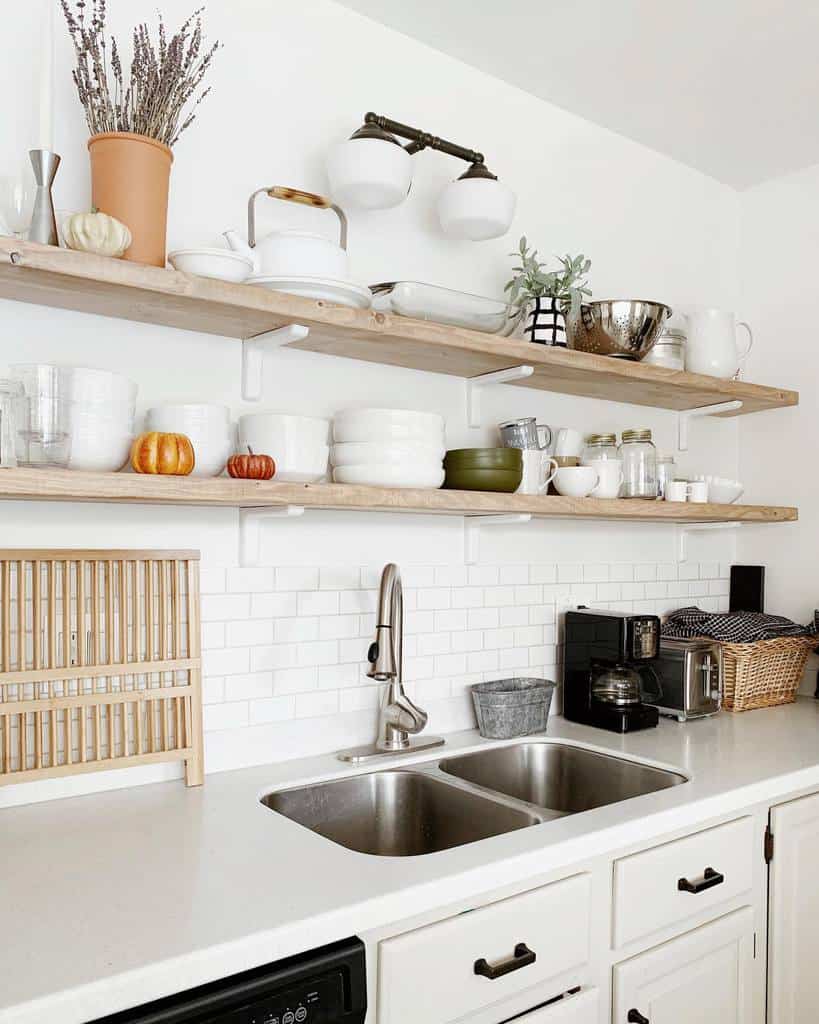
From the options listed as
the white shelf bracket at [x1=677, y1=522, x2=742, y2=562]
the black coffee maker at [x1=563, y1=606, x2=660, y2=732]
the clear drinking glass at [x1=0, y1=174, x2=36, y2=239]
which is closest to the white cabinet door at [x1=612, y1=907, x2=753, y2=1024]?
the black coffee maker at [x1=563, y1=606, x2=660, y2=732]

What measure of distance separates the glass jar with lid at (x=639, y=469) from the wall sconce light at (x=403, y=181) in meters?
0.69

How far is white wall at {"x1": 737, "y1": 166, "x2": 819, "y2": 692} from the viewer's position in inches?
117

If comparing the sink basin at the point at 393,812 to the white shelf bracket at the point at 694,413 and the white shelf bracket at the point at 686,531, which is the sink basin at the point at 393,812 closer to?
the white shelf bracket at the point at 686,531

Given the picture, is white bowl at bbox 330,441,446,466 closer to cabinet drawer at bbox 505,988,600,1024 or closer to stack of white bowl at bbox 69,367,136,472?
stack of white bowl at bbox 69,367,136,472

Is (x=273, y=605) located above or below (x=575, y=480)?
below

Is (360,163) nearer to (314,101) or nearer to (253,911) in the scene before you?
(314,101)

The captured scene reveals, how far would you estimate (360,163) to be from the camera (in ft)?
6.58

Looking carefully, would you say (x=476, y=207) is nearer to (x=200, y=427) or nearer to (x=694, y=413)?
(x=200, y=427)

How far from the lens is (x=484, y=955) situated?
4.76ft

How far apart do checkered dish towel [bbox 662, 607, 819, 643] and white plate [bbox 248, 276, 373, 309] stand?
1482 mm

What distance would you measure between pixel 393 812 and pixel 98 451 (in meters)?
1.00

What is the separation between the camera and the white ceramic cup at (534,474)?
220cm

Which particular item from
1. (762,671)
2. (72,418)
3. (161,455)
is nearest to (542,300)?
(161,455)

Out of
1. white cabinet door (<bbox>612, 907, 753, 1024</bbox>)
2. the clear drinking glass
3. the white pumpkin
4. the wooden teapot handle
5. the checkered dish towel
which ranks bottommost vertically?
white cabinet door (<bbox>612, 907, 753, 1024</bbox>)
